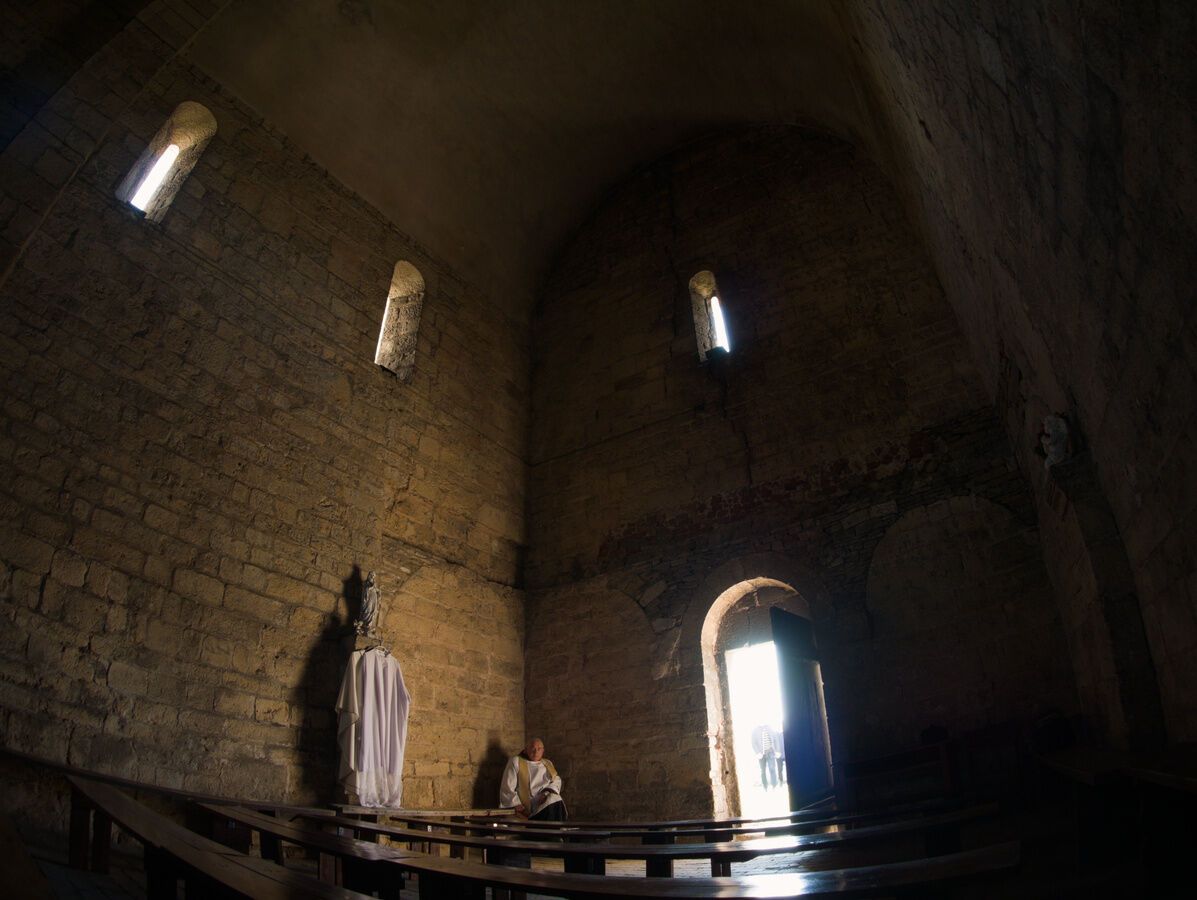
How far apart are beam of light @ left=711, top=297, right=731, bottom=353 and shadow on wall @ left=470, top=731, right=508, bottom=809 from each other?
5.52 metres

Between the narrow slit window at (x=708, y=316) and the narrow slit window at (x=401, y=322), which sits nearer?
the narrow slit window at (x=401, y=322)

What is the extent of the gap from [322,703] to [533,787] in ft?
7.96

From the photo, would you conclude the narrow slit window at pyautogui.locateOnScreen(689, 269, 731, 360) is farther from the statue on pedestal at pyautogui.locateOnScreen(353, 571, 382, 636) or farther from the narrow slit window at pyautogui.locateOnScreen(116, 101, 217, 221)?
the narrow slit window at pyautogui.locateOnScreen(116, 101, 217, 221)

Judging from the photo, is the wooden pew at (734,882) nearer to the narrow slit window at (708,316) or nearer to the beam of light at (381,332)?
the beam of light at (381,332)

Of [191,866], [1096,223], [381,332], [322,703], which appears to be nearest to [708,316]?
[381,332]

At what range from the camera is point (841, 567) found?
7234mm

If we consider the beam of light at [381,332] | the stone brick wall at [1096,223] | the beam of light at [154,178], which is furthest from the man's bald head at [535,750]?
the beam of light at [154,178]

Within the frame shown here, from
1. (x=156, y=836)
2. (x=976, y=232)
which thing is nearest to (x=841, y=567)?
(x=976, y=232)

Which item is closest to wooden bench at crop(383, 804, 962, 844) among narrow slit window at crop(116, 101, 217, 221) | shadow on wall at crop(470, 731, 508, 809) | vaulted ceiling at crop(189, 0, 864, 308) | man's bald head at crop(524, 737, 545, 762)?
shadow on wall at crop(470, 731, 508, 809)

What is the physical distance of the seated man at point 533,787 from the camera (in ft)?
24.6

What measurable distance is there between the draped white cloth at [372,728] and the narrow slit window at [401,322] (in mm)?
Answer: 3508

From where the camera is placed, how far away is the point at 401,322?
937 centimetres

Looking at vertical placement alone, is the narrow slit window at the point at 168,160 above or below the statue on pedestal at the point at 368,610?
above

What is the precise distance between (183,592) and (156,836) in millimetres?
4440
